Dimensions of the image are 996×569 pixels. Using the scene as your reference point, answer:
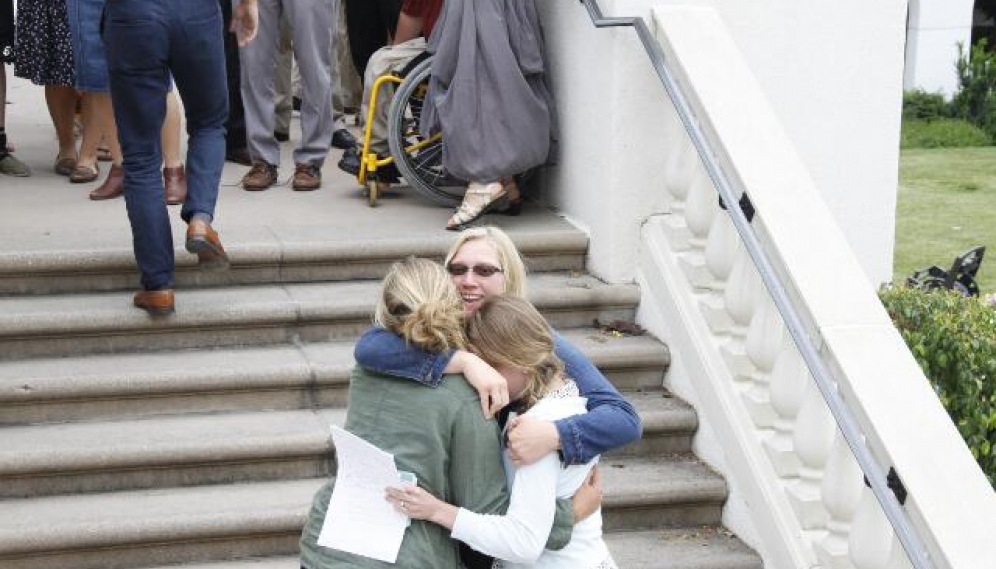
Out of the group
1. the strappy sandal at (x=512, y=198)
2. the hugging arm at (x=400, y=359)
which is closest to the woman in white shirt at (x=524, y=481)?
the hugging arm at (x=400, y=359)

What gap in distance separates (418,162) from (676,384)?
1783mm

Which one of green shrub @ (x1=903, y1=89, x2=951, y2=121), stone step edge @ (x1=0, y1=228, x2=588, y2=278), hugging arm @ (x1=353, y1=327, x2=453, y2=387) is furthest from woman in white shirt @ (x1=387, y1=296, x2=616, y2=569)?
green shrub @ (x1=903, y1=89, x2=951, y2=121)

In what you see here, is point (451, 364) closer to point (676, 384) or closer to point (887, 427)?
point (887, 427)

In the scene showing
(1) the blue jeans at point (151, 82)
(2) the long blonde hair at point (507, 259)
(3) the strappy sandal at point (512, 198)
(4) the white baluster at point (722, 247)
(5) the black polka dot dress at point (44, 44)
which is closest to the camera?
(2) the long blonde hair at point (507, 259)

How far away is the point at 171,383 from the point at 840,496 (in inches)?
93.2

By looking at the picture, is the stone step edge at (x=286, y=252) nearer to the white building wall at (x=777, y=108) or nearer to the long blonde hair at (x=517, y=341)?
the white building wall at (x=777, y=108)

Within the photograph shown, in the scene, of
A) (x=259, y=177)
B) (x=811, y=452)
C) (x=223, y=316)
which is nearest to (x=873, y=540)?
(x=811, y=452)

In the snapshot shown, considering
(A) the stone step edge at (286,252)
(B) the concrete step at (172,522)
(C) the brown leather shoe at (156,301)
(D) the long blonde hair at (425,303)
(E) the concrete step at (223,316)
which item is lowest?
(B) the concrete step at (172,522)

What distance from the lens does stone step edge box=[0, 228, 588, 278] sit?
6.30 metres

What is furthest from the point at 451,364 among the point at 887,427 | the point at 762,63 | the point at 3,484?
the point at 762,63

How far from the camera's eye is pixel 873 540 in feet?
15.0

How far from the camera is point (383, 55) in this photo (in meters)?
7.57

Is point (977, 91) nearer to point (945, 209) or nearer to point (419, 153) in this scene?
point (945, 209)

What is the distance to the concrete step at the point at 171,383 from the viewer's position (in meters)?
5.77
